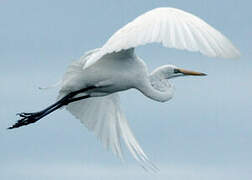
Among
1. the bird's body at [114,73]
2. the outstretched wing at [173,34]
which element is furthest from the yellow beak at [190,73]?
the outstretched wing at [173,34]

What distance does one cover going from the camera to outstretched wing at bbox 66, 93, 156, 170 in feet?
64.0

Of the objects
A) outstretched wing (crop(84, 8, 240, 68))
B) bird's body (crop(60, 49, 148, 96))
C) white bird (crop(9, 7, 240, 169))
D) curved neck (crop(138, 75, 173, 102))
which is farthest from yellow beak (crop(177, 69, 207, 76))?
outstretched wing (crop(84, 8, 240, 68))

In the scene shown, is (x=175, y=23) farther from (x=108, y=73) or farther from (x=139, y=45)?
(x=108, y=73)

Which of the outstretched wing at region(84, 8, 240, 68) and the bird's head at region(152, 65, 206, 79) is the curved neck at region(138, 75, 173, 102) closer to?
the bird's head at region(152, 65, 206, 79)

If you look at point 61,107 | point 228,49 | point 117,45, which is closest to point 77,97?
point 61,107

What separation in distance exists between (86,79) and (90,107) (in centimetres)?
202

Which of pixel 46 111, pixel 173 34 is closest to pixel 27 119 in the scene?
pixel 46 111

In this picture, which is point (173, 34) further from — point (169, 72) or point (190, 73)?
point (190, 73)

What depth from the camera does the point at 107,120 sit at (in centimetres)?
1981

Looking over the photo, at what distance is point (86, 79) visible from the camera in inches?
694

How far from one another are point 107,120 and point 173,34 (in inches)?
236

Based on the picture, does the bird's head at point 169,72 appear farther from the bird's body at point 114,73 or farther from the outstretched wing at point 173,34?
→ the outstretched wing at point 173,34

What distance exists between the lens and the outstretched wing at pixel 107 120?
64.0 ft

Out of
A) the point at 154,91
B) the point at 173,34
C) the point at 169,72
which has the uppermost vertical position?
the point at 169,72
